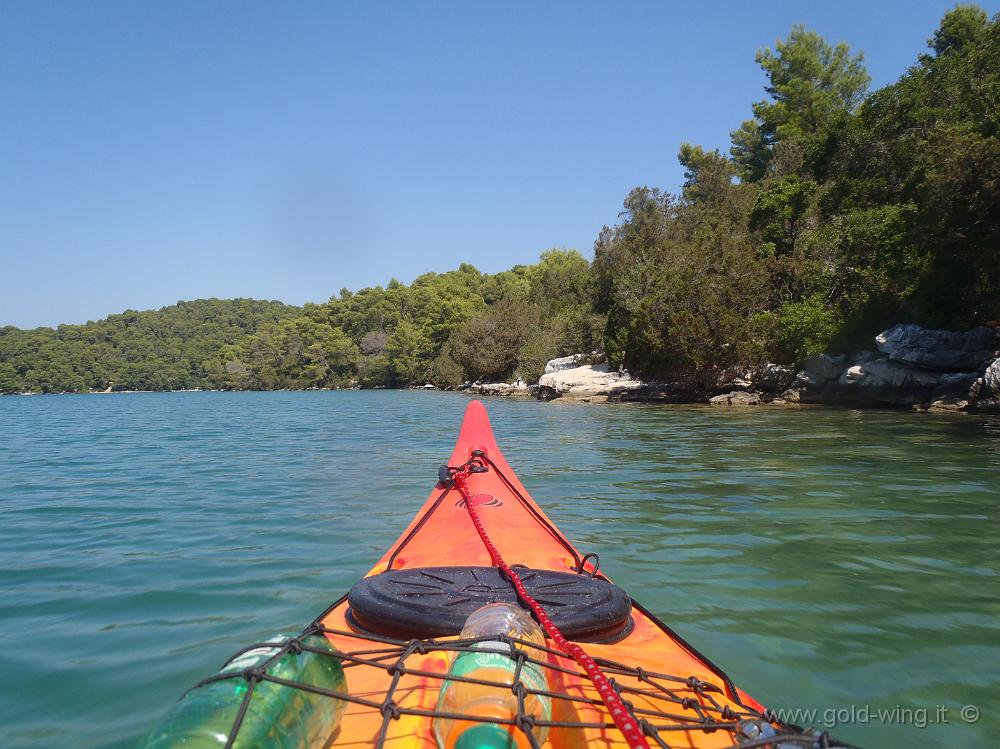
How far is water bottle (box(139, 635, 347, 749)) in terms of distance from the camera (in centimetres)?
133

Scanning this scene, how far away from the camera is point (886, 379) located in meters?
16.2

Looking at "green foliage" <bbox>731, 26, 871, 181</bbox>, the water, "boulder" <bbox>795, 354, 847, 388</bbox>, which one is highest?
"green foliage" <bbox>731, 26, 871, 181</bbox>

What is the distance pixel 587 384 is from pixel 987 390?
15.7 m

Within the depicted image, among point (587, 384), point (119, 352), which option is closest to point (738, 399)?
point (587, 384)

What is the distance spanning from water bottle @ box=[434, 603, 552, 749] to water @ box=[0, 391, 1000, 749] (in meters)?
1.35

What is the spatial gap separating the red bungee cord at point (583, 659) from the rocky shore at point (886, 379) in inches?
554

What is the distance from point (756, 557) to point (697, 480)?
9.54 feet

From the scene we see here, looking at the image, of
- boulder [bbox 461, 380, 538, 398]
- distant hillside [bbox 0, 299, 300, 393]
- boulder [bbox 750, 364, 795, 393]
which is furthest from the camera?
distant hillside [bbox 0, 299, 300, 393]

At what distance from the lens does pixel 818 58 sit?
37.2 m

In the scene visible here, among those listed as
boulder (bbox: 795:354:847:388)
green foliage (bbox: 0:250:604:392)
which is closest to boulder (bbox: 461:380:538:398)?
green foliage (bbox: 0:250:604:392)

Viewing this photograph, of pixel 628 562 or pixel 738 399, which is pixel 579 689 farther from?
pixel 738 399

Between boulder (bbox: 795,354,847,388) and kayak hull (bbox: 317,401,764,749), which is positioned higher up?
boulder (bbox: 795,354,847,388)

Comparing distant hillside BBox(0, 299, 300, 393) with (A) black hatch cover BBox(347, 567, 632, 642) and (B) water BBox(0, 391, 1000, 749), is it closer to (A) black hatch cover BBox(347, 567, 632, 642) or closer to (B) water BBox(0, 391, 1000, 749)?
(B) water BBox(0, 391, 1000, 749)

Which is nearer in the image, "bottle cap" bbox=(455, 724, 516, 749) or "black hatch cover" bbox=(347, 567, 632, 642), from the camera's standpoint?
"bottle cap" bbox=(455, 724, 516, 749)
